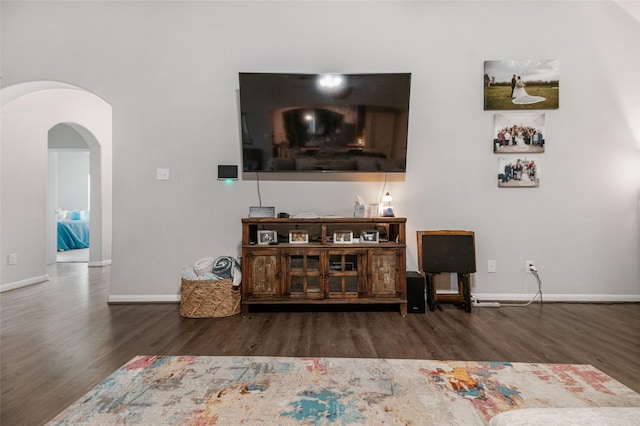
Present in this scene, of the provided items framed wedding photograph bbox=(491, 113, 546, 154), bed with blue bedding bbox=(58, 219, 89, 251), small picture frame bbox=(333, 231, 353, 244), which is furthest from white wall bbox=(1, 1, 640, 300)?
bed with blue bedding bbox=(58, 219, 89, 251)

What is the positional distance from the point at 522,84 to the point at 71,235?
8294mm

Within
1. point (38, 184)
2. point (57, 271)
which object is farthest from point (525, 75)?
point (57, 271)

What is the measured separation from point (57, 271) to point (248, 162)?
3680 millimetres

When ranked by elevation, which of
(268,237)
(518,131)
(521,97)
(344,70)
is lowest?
(268,237)

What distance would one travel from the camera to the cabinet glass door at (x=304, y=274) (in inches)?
107

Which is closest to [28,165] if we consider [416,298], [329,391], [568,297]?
[329,391]

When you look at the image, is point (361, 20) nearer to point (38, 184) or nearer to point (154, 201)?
point (154, 201)

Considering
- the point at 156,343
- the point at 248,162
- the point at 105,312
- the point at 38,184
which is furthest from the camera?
the point at 38,184

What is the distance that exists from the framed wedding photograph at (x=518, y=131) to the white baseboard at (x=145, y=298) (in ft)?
11.5

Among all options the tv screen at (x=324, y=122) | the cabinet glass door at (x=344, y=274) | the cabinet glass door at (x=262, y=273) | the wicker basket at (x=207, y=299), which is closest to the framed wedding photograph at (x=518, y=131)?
the tv screen at (x=324, y=122)

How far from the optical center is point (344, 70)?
3.15m

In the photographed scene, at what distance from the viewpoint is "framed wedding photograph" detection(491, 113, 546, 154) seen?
3.14 metres

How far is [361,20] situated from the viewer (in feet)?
10.3

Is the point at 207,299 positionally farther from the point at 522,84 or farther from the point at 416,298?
the point at 522,84
